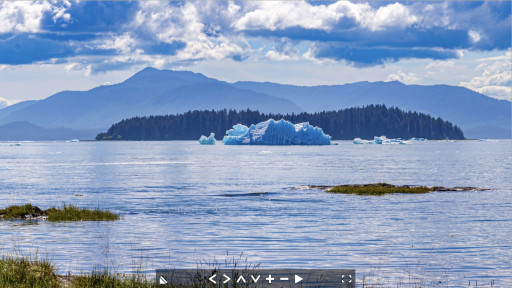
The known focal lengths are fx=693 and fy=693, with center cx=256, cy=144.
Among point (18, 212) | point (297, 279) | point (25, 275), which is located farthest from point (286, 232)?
point (25, 275)

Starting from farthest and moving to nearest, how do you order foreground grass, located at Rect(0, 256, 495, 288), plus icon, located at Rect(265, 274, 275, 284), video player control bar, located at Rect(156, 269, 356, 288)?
plus icon, located at Rect(265, 274, 275, 284) → video player control bar, located at Rect(156, 269, 356, 288) → foreground grass, located at Rect(0, 256, 495, 288)

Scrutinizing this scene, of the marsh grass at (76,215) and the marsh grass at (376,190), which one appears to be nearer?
the marsh grass at (76,215)

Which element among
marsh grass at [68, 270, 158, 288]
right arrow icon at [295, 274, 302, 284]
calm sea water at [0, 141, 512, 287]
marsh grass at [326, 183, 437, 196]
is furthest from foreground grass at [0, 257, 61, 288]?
marsh grass at [326, 183, 437, 196]

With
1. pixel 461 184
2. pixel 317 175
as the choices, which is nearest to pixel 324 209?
pixel 461 184

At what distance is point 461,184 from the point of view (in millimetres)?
68688

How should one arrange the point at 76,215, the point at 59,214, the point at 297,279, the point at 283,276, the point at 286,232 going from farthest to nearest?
the point at 76,215 → the point at 59,214 → the point at 286,232 → the point at 283,276 → the point at 297,279

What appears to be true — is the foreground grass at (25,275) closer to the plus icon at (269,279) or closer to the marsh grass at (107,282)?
the marsh grass at (107,282)

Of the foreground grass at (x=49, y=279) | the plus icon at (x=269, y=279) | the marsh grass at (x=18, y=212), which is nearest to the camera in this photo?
the foreground grass at (x=49, y=279)

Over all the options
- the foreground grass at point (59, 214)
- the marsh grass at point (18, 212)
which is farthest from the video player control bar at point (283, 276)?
the marsh grass at point (18, 212)

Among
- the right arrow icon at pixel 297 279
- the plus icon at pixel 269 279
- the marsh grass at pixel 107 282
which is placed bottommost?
the right arrow icon at pixel 297 279

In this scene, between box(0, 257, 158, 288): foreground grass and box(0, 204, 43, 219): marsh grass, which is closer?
box(0, 257, 158, 288): foreground grass

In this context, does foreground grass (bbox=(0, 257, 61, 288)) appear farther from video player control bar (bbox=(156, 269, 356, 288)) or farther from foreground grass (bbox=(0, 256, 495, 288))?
video player control bar (bbox=(156, 269, 356, 288))

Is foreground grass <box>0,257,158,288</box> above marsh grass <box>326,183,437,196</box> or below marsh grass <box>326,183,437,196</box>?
above

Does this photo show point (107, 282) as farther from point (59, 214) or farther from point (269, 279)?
point (59, 214)
